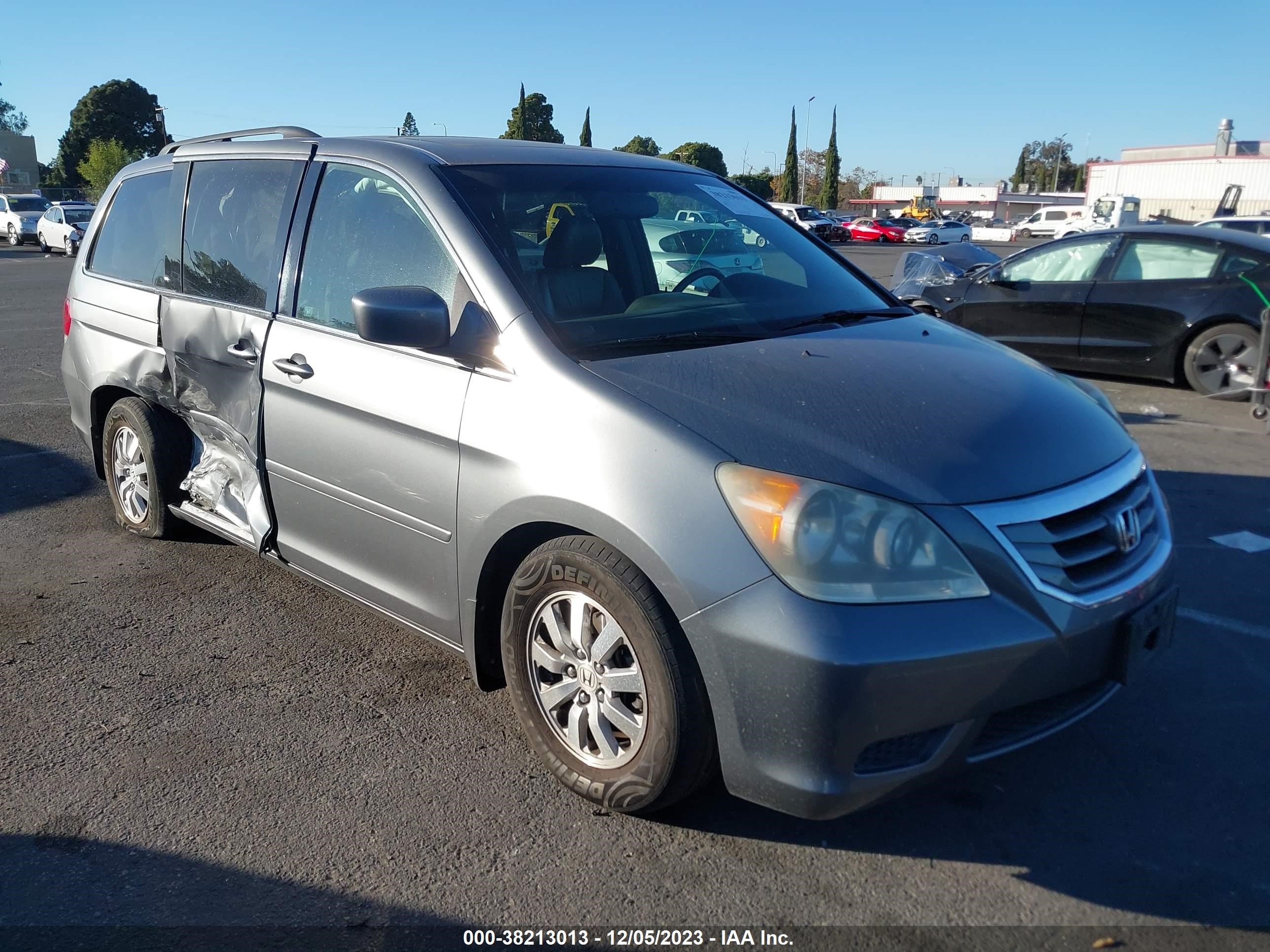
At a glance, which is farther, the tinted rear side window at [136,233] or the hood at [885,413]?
the tinted rear side window at [136,233]

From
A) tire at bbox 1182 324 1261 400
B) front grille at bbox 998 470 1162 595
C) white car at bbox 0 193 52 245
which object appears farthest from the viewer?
white car at bbox 0 193 52 245

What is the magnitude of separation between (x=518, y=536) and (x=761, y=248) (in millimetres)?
1694

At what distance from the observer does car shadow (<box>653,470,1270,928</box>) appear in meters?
2.61

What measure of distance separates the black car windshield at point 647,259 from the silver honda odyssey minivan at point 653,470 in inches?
0.6

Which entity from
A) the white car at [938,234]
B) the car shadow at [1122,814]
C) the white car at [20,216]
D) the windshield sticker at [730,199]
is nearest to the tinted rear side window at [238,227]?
the windshield sticker at [730,199]

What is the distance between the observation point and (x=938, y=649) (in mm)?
2346

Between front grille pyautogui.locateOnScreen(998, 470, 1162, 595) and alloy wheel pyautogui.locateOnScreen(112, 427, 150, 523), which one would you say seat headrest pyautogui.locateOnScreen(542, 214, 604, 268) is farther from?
Result: alloy wheel pyautogui.locateOnScreen(112, 427, 150, 523)

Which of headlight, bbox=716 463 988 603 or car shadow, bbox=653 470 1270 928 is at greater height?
headlight, bbox=716 463 988 603

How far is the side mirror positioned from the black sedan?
592 cm

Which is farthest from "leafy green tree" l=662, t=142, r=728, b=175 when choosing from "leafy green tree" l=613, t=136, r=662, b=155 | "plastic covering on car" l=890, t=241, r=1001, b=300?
"plastic covering on car" l=890, t=241, r=1001, b=300

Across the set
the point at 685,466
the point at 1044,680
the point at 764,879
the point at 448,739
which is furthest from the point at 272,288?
the point at 1044,680

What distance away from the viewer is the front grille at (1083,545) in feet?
8.23

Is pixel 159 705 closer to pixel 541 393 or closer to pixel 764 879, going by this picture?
pixel 541 393

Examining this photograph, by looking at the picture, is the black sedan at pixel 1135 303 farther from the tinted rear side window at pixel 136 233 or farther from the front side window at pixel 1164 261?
the tinted rear side window at pixel 136 233
